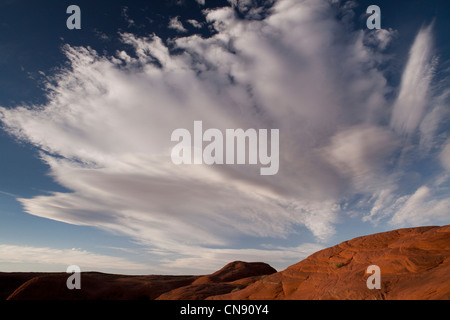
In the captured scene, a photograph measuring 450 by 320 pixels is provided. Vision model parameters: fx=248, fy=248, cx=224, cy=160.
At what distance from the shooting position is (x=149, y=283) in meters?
58.9

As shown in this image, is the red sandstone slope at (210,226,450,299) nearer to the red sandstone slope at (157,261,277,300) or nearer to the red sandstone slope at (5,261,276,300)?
the red sandstone slope at (157,261,277,300)

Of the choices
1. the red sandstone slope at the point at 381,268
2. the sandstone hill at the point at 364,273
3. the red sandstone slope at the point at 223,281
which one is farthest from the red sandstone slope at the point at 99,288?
the red sandstone slope at the point at 381,268

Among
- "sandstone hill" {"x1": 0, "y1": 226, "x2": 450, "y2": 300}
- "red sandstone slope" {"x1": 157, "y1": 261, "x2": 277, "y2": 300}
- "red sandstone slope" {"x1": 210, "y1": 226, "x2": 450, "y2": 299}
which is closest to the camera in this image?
"red sandstone slope" {"x1": 210, "y1": 226, "x2": 450, "y2": 299}

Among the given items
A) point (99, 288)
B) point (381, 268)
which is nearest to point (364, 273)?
point (381, 268)

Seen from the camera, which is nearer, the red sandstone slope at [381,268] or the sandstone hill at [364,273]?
the red sandstone slope at [381,268]

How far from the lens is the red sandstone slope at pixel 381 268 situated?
18.4 m

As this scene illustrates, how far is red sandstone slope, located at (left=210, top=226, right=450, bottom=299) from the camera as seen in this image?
1836 centimetres

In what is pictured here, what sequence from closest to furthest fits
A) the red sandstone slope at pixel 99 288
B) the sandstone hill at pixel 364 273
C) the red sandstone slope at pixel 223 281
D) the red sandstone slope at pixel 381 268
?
1. the red sandstone slope at pixel 381 268
2. the sandstone hill at pixel 364 273
3. the red sandstone slope at pixel 223 281
4. the red sandstone slope at pixel 99 288

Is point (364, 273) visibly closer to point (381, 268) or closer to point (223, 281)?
point (381, 268)

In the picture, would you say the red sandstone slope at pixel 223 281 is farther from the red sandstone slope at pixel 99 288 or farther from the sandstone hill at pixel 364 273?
the sandstone hill at pixel 364 273

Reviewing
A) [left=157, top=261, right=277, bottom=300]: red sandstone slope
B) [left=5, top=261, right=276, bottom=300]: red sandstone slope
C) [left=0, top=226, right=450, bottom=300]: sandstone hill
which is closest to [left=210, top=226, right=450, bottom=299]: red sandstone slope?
[left=0, top=226, right=450, bottom=300]: sandstone hill
